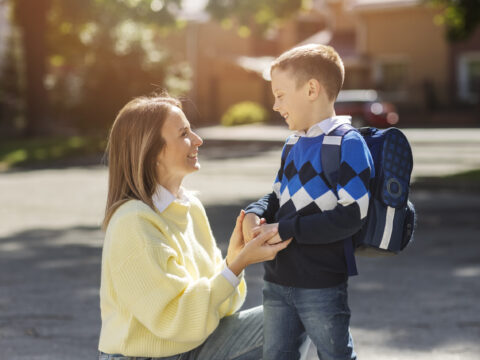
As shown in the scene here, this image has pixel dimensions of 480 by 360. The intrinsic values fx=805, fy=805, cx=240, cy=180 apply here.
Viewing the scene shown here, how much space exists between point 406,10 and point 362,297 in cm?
3540

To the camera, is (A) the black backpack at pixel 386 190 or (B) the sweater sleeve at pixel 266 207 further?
(B) the sweater sleeve at pixel 266 207

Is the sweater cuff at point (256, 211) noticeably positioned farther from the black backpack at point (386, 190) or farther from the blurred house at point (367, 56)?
the blurred house at point (367, 56)

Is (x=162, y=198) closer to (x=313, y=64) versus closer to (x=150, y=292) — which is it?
(x=150, y=292)

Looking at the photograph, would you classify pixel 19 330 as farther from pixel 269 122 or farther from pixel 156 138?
pixel 269 122

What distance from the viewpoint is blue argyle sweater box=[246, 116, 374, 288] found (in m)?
2.76

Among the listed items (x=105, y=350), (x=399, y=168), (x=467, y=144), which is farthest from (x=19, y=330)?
(x=467, y=144)

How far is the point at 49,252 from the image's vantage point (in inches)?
315

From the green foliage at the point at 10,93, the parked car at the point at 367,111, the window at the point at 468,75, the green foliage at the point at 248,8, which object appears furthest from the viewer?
the window at the point at 468,75

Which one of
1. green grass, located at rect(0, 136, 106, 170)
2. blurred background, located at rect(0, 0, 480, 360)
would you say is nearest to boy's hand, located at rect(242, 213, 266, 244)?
blurred background, located at rect(0, 0, 480, 360)

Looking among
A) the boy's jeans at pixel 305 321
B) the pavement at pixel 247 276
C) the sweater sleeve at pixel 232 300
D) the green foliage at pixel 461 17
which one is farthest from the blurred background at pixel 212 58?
the boy's jeans at pixel 305 321

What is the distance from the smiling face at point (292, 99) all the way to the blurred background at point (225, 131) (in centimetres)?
83

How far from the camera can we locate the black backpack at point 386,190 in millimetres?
2840

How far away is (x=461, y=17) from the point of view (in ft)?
49.6

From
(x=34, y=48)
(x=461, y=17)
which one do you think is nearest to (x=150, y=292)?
(x=461, y=17)
